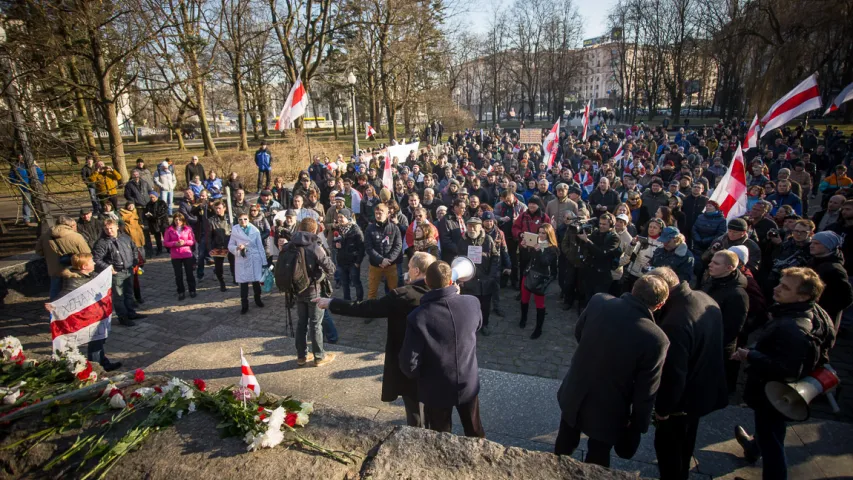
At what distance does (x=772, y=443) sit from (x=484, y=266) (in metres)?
3.69

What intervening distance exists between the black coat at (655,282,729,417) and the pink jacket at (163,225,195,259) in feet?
23.9

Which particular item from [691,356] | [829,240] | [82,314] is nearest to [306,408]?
[691,356]

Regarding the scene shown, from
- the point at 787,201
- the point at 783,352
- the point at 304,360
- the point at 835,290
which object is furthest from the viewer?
the point at 787,201

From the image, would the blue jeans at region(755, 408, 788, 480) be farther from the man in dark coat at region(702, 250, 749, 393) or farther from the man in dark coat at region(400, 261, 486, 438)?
the man in dark coat at region(400, 261, 486, 438)

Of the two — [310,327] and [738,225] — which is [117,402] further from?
[738,225]

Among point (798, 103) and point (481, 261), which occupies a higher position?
point (798, 103)

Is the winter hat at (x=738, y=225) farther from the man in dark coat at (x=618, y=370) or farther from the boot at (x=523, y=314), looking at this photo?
the man in dark coat at (x=618, y=370)

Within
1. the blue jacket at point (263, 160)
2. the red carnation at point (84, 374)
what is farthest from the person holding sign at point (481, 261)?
the blue jacket at point (263, 160)

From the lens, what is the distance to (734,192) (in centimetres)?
739

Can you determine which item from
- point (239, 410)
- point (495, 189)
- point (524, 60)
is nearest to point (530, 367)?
point (239, 410)

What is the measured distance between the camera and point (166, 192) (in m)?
13.1

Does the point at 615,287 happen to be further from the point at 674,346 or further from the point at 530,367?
the point at 674,346

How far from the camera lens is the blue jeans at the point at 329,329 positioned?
6.16 meters

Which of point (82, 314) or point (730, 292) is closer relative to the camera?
point (730, 292)
